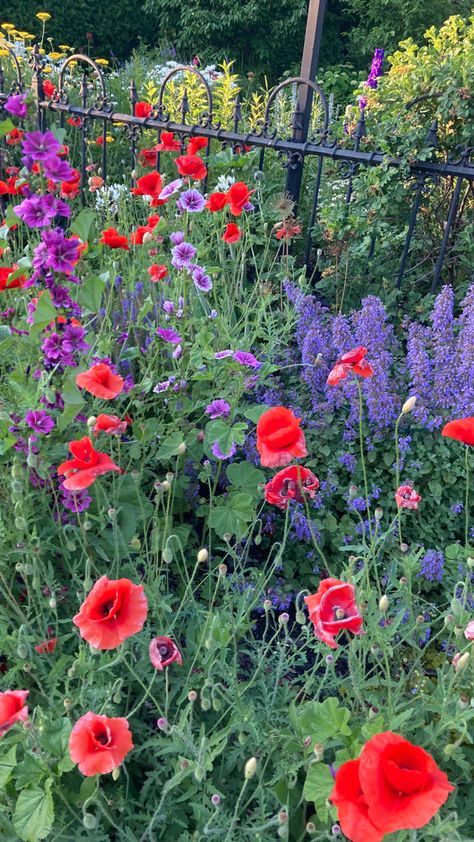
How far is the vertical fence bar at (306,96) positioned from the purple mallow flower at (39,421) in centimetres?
214

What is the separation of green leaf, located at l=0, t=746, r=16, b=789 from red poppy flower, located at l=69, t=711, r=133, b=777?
1.00ft

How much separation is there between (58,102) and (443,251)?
7.55 feet

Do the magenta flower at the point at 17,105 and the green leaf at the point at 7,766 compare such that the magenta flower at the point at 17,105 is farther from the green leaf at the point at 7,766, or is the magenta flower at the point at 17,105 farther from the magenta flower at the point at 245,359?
the green leaf at the point at 7,766

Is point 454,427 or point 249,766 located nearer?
point 249,766

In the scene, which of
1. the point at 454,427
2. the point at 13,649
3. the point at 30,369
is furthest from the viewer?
the point at 30,369

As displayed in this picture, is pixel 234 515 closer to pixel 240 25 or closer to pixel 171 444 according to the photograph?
pixel 171 444

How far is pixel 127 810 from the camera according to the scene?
1342 mm

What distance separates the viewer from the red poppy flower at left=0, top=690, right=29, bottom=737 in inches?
42.8

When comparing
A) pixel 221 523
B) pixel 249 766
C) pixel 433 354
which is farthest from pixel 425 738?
pixel 433 354

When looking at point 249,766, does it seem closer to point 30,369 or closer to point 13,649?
point 13,649

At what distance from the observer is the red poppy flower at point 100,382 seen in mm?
1371

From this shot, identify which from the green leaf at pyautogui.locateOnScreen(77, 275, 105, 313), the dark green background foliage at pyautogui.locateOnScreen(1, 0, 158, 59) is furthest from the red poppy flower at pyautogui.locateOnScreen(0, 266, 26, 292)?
the dark green background foliage at pyautogui.locateOnScreen(1, 0, 158, 59)

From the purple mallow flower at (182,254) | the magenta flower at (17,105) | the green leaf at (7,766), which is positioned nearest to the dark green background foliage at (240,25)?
the purple mallow flower at (182,254)

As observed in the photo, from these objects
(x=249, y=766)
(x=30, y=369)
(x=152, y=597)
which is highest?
(x=30, y=369)
